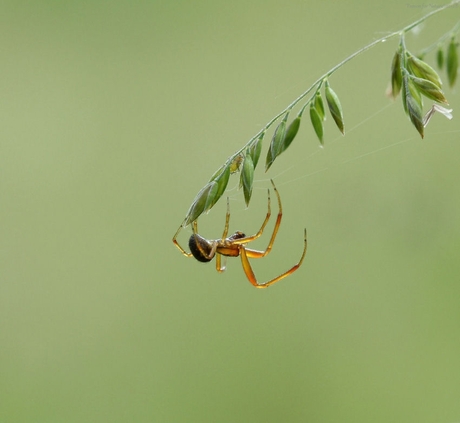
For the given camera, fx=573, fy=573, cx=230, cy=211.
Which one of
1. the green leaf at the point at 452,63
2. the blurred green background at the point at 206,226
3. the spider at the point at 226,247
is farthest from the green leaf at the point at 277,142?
the blurred green background at the point at 206,226

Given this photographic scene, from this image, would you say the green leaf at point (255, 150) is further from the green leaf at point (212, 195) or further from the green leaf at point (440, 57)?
the green leaf at point (440, 57)

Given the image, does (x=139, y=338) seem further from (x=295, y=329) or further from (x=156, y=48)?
(x=156, y=48)

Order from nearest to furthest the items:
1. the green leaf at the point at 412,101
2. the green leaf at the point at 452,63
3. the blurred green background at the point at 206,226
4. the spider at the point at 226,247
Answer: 1. the green leaf at the point at 412,101
2. the green leaf at the point at 452,63
3. the spider at the point at 226,247
4. the blurred green background at the point at 206,226

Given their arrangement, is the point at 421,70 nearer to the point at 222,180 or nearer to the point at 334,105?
the point at 334,105

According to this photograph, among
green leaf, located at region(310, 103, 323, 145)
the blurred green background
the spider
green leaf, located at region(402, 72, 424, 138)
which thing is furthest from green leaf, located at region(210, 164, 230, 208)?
the blurred green background

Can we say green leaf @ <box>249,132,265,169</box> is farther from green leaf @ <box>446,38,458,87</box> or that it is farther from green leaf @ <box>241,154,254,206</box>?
green leaf @ <box>446,38,458,87</box>

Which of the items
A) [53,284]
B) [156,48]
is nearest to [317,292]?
[53,284]

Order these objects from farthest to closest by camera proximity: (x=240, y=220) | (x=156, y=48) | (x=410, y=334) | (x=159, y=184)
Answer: (x=156, y=48) → (x=159, y=184) → (x=240, y=220) → (x=410, y=334)
